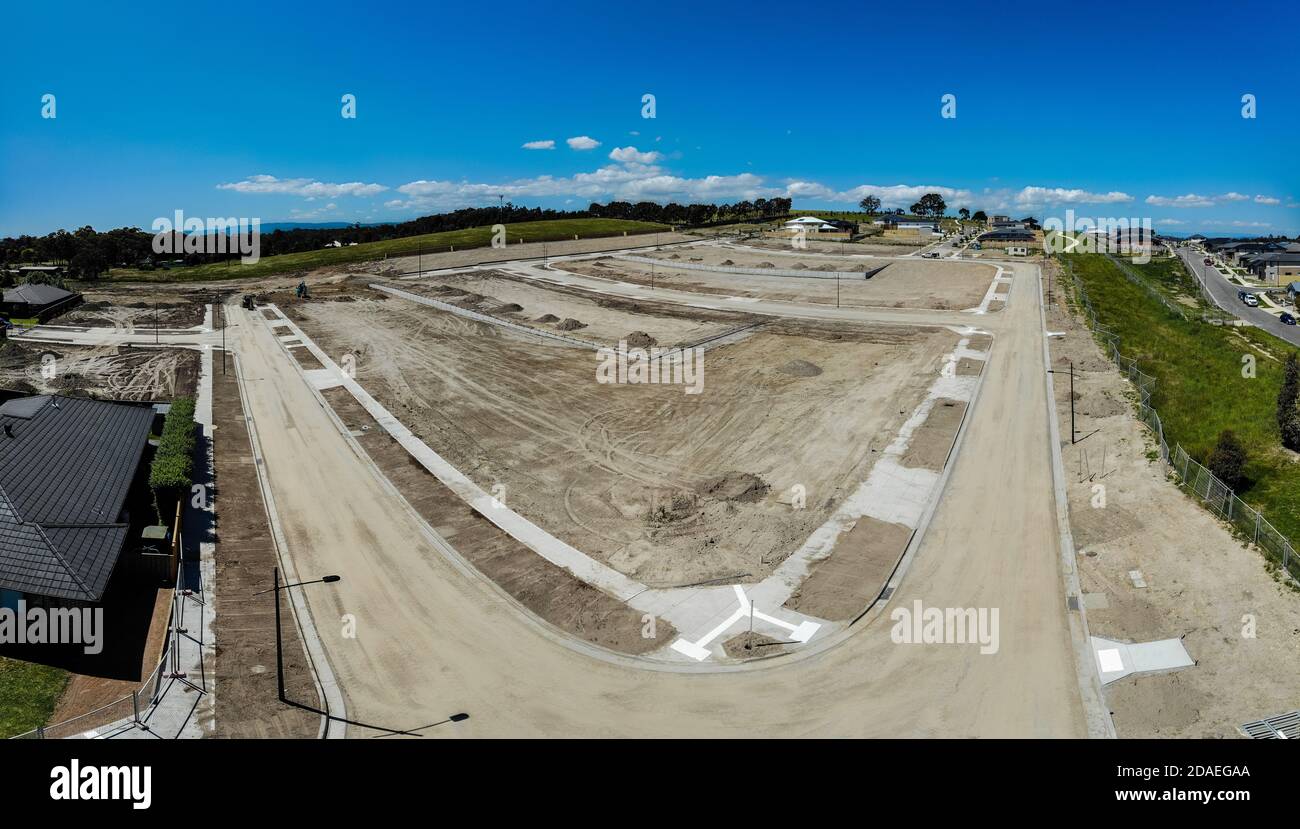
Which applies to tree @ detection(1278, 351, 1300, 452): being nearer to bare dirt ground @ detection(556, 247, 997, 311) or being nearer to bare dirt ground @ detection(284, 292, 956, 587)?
bare dirt ground @ detection(284, 292, 956, 587)

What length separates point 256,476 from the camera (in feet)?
92.2

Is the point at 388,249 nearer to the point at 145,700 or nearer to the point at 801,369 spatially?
the point at 801,369

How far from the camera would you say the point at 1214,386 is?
3934cm

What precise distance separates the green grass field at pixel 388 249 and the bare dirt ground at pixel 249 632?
74.5m

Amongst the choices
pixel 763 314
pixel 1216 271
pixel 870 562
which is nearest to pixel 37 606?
pixel 870 562

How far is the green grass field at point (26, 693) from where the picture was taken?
14031mm

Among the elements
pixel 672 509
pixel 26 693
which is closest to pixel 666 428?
pixel 672 509

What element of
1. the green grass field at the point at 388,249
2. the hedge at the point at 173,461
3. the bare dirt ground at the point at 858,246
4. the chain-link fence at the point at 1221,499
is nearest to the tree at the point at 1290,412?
the chain-link fence at the point at 1221,499

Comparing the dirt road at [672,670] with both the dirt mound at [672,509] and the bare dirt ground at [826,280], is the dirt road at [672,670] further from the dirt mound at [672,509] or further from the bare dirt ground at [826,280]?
the bare dirt ground at [826,280]

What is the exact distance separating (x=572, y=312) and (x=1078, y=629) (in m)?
51.7

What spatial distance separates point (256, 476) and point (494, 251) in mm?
86598

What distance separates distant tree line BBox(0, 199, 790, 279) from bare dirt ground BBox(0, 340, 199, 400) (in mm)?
44062

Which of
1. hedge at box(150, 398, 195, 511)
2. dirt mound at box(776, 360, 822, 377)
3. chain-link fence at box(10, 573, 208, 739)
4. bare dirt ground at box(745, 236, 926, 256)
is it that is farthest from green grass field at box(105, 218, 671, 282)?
chain-link fence at box(10, 573, 208, 739)

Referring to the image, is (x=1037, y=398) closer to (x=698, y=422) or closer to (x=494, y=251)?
(x=698, y=422)
